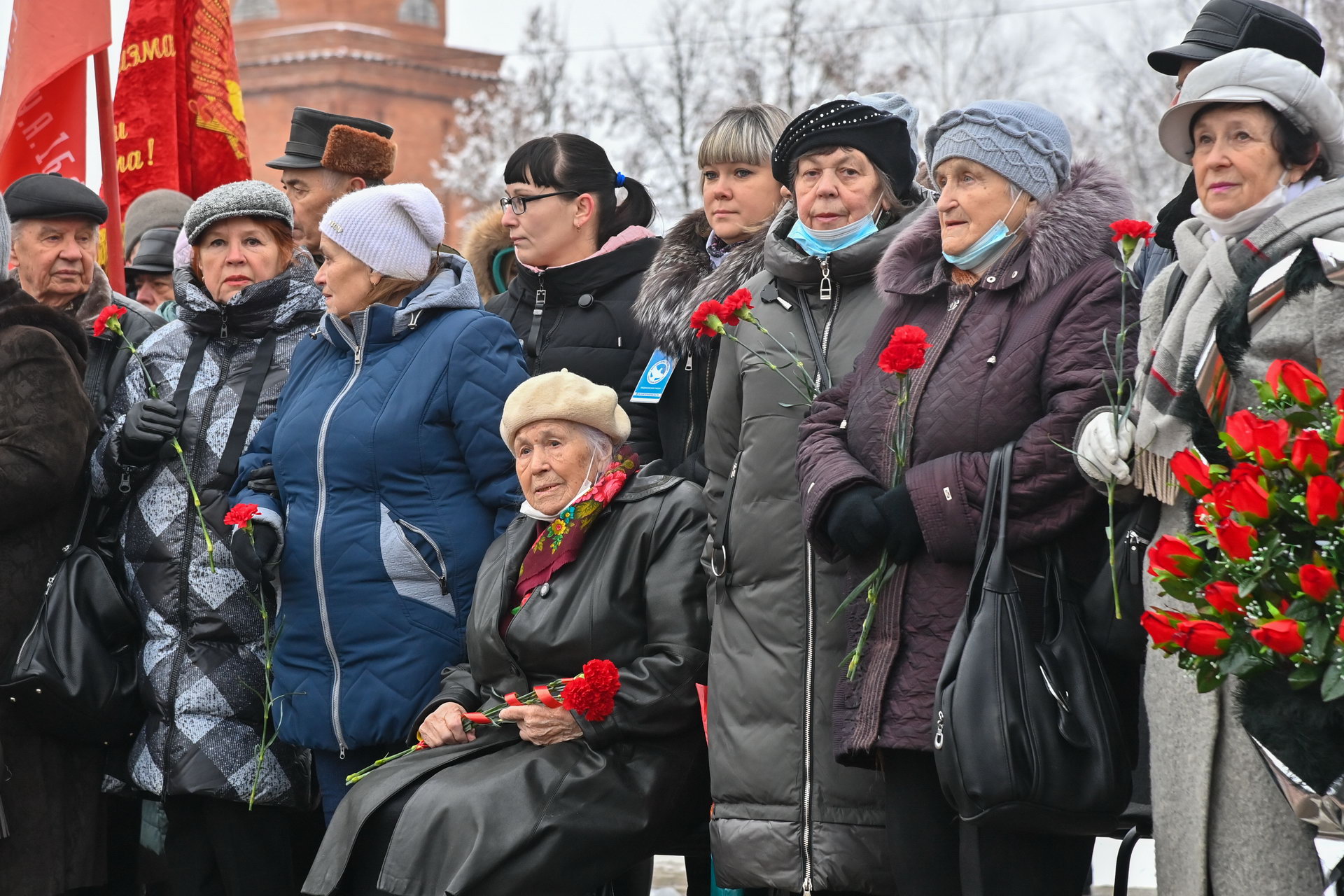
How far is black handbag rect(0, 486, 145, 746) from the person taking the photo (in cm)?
482

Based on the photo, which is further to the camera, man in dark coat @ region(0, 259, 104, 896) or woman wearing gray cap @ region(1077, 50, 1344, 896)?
man in dark coat @ region(0, 259, 104, 896)

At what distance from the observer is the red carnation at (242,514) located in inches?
179

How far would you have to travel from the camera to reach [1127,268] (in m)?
3.66

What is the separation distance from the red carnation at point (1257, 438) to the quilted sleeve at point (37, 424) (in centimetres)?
344

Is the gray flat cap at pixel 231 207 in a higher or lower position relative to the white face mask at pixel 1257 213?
higher

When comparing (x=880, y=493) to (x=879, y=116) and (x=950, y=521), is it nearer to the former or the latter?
(x=950, y=521)

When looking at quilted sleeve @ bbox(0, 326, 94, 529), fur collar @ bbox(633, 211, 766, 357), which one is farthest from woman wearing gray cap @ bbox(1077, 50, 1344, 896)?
quilted sleeve @ bbox(0, 326, 94, 529)

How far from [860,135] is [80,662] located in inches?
108

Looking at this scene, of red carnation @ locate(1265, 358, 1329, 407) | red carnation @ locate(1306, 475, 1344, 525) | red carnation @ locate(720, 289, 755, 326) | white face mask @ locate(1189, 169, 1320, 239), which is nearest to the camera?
red carnation @ locate(1306, 475, 1344, 525)

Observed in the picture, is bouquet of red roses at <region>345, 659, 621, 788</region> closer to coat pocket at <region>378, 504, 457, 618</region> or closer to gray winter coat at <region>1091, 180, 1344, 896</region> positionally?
coat pocket at <region>378, 504, 457, 618</region>

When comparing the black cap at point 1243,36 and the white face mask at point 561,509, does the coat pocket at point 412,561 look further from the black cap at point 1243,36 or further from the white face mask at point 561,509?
the black cap at point 1243,36

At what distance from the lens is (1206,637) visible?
286 centimetres

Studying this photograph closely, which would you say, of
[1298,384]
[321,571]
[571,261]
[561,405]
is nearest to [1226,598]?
[1298,384]

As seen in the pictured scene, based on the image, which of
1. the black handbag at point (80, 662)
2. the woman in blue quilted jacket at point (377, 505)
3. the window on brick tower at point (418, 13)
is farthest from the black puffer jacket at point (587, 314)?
the window on brick tower at point (418, 13)
